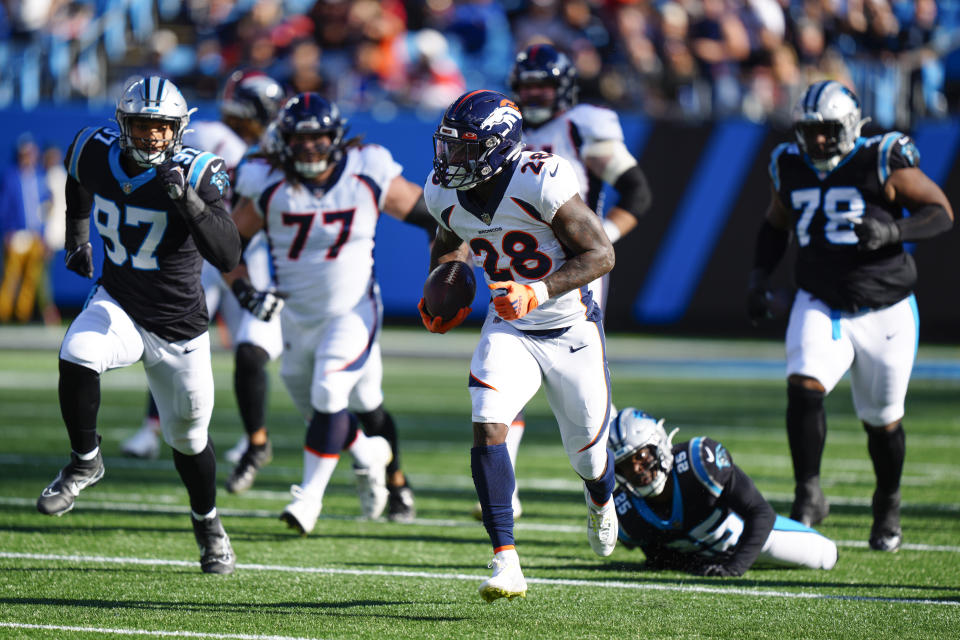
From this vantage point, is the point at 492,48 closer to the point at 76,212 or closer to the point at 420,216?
the point at 420,216

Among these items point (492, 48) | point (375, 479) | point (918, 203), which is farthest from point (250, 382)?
point (492, 48)

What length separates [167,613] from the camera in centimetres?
428

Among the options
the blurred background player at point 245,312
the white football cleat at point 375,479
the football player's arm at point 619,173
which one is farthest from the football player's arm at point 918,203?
the blurred background player at point 245,312

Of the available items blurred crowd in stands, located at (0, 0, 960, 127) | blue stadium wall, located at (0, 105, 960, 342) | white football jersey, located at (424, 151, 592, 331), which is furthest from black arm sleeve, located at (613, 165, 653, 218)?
blue stadium wall, located at (0, 105, 960, 342)

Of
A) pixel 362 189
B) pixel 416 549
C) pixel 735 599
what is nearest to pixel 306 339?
pixel 362 189

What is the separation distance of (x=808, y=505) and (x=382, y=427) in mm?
2016

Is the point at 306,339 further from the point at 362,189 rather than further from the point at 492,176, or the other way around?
the point at 492,176

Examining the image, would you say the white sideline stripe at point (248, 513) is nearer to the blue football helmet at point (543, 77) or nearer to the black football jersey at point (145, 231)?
the black football jersey at point (145, 231)

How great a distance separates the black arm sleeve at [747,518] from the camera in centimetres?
502

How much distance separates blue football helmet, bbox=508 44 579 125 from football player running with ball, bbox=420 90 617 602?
1.82 m

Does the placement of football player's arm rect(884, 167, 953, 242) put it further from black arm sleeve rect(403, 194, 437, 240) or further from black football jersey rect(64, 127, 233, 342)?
black football jersey rect(64, 127, 233, 342)

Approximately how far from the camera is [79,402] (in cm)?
464

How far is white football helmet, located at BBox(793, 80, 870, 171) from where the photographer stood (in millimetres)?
5523

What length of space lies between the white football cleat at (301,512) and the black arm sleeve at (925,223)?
8.92 ft
